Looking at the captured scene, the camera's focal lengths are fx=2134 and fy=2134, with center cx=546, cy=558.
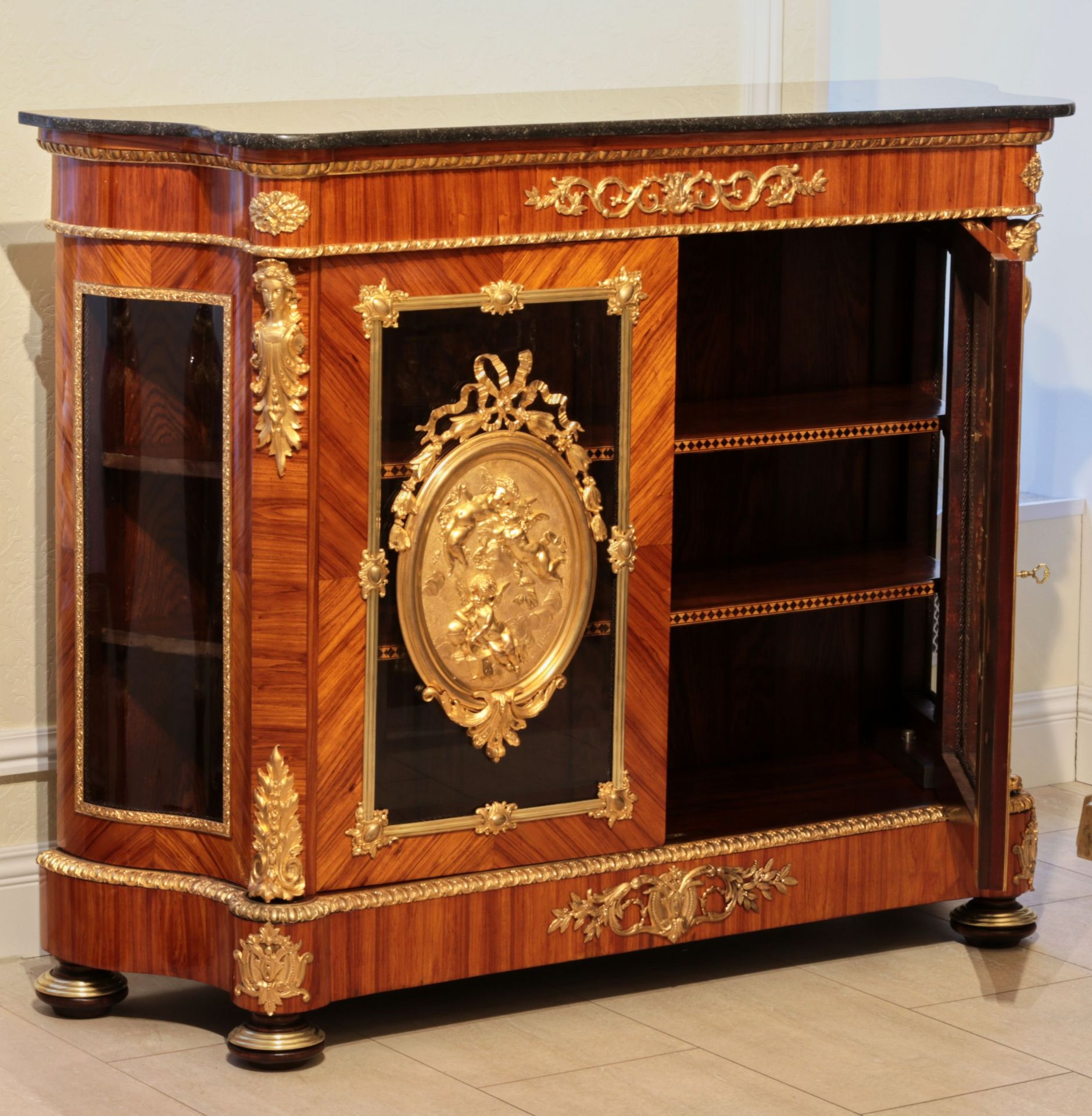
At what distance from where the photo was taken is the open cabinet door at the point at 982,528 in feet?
10.5

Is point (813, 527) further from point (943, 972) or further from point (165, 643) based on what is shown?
point (165, 643)

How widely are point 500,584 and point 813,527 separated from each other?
94cm

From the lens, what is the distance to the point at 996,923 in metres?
3.60

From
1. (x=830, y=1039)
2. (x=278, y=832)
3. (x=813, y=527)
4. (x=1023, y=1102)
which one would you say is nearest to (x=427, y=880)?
(x=278, y=832)

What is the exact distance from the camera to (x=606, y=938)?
10.7 feet

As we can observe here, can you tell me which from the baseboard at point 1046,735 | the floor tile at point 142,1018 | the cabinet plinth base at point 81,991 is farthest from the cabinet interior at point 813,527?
the cabinet plinth base at point 81,991

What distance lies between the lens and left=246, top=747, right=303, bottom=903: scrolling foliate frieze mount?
3.02 metres

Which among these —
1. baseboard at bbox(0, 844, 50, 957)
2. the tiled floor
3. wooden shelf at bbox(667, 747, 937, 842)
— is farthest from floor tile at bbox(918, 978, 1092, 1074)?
baseboard at bbox(0, 844, 50, 957)

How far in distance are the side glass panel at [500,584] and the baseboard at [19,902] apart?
0.81m

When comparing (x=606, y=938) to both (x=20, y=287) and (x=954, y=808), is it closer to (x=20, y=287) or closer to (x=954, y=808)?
(x=954, y=808)

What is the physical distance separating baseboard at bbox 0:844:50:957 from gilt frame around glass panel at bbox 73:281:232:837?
15.2 inches

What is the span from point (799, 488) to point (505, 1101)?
138 cm

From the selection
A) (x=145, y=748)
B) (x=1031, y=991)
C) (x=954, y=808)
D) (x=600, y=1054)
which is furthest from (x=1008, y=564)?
(x=145, y=748)

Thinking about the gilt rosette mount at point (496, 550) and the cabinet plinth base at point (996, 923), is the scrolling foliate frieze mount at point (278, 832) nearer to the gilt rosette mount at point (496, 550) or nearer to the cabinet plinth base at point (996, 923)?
the gilt rosette mount at point (496, 550)
